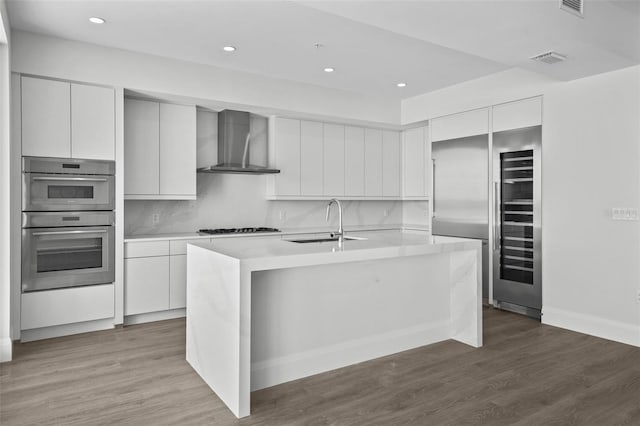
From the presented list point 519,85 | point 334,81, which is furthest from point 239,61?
point 519,85

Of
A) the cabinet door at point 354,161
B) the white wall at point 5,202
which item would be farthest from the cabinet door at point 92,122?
the cabinet door at point 354,161

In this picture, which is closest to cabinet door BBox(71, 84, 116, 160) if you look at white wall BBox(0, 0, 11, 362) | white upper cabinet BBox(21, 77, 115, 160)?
white upper cabinet BBox(21, 77, 115, 160)

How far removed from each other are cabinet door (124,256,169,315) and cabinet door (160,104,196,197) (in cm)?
78

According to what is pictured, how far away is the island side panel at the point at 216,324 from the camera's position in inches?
97.0

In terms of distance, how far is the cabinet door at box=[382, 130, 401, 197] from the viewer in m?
6.27

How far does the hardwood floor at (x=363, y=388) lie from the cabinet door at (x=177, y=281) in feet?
2.41

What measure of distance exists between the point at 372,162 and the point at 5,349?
4571 millimetres

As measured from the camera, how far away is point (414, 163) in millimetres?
6254

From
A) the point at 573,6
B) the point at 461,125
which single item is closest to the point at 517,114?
the point at 461,125

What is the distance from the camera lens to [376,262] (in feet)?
10.9

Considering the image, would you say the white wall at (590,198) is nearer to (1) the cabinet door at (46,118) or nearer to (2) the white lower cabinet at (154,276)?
(2) the white lower cabinet at (154,276)

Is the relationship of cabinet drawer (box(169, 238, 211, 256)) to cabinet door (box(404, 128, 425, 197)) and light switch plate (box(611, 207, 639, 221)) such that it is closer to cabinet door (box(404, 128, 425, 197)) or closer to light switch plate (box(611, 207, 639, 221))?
cabinet door (box(404, 128, 425, 197))

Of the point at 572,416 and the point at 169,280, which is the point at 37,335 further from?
the point at 572,416

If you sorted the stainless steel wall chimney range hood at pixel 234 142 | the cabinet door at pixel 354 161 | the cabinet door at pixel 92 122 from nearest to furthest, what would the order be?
1. the cabinet door at pixel 92 122
2. the stainless steel wall chimney range hood at pixel 234 142
3. the cabinet door at pixel 354 161
